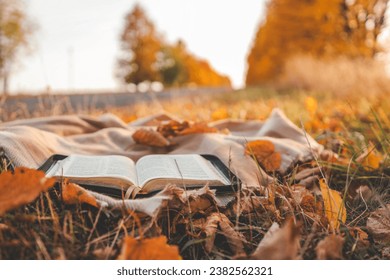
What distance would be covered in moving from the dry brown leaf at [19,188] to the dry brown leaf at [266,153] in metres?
0.92

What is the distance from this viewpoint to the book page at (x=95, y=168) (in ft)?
4.05

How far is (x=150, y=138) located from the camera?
1.90 meters

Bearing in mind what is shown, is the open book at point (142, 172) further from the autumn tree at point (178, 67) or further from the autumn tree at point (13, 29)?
the autumn tree at point (178, 67)

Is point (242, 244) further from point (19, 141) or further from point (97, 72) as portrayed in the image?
point (97, 72)

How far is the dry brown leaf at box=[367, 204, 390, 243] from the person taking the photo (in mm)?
1160

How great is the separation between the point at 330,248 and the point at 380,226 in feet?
0.99

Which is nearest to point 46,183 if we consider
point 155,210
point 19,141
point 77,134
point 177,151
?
point 155,210

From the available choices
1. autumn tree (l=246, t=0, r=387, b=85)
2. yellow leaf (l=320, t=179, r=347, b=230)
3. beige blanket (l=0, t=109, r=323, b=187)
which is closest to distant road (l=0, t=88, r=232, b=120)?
beige blanket (l=0, t=109, r=323, b=187)

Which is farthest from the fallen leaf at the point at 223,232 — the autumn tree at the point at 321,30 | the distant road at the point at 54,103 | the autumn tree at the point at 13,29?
the autumn tree at the point at 13,29

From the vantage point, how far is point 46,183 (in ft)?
2.85

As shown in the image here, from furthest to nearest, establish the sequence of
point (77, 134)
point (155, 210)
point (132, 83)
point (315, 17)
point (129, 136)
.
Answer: point (132, 83) → point (315, 17) → point (77, 134) → point (129, 136) → point (155, 210)

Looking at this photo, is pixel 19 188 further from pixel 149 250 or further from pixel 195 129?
pixel 195 129

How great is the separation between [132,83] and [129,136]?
3269 cm

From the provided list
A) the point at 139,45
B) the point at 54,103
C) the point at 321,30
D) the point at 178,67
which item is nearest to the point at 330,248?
the point at 54,103
